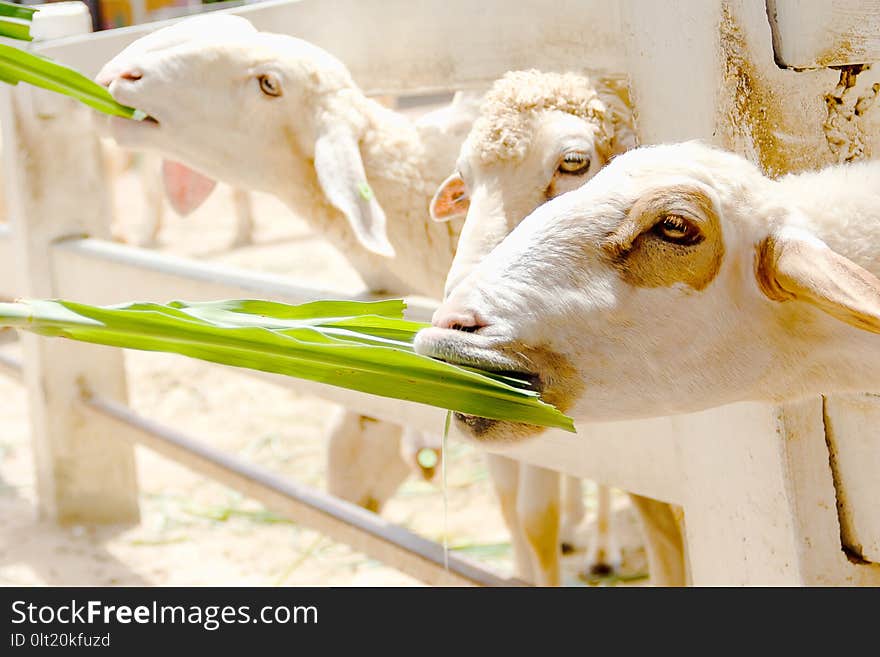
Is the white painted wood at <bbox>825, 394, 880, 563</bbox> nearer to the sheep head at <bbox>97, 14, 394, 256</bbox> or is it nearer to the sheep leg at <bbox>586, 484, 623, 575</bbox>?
the sheep head at <bbox>97, 14, 394, 256</bbox>

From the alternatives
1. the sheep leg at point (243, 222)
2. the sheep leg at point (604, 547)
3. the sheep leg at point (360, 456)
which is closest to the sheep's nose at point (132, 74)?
the sheep leg at point (360, 456)

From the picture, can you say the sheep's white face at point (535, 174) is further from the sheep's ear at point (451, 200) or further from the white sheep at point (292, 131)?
the white sheep at point (292, 131)

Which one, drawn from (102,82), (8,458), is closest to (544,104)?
(102,82)

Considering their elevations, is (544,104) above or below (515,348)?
above

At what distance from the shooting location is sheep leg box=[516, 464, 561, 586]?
257 cm

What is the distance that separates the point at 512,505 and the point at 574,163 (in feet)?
4.15

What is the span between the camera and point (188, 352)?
1.05 metres

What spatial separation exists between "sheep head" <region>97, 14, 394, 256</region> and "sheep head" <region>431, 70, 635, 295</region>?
0.39 metres

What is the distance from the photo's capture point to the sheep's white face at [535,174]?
1.72 m

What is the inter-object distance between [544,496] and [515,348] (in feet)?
4.82

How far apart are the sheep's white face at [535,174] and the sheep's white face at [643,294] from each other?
0.47 meters

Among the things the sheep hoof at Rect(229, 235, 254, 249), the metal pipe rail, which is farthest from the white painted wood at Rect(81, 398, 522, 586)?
the sheep hoof at Rect(229, 235, 254, 249)
